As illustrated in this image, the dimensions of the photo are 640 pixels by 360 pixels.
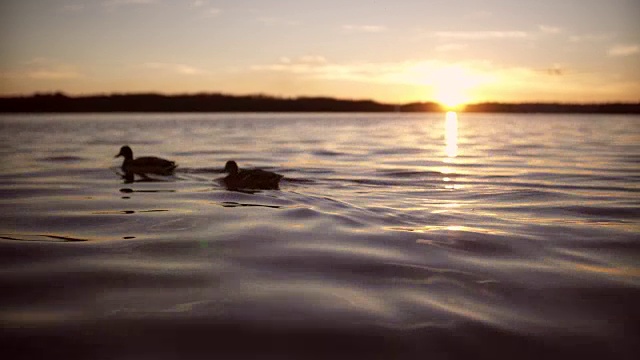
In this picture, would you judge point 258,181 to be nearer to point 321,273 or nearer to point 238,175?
point 238,175

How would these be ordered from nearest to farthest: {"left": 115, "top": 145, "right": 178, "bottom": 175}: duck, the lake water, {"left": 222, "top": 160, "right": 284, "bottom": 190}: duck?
the lake water
{"left": 222, "top": 160, "right": 284, "bottom": 190}: duck
{"left": 115, "top": 145, "right": 178, "bottom": 175}: duck

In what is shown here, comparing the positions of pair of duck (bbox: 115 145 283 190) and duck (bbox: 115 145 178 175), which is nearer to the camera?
pair of duck (bbox: 115 145 283 190)

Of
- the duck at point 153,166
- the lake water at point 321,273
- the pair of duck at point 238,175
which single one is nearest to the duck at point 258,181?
the pair of duck at point 238,175

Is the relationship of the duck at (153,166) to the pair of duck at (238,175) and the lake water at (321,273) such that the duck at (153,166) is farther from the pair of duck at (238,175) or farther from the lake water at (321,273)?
the lake water at (321,273)

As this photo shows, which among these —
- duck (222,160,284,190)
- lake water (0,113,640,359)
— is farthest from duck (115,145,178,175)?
duck (222,160,284,190)

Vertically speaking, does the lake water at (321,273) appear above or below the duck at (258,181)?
below

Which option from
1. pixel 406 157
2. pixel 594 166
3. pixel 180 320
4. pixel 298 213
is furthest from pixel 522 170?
pixel 180 320

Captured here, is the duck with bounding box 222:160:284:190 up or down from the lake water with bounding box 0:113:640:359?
up

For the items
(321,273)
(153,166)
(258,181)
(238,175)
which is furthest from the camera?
(153,166)

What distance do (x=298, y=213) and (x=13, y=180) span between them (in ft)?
Answer: 35.8

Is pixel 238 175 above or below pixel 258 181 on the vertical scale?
above

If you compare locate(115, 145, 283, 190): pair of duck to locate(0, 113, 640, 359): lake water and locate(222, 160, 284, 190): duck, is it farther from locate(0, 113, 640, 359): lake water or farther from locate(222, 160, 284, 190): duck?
locate(0, 113, 640, 359): lake water

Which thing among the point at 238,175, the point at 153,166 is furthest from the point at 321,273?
the point at 153,166

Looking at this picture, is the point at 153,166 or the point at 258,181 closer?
the point at 258,181
